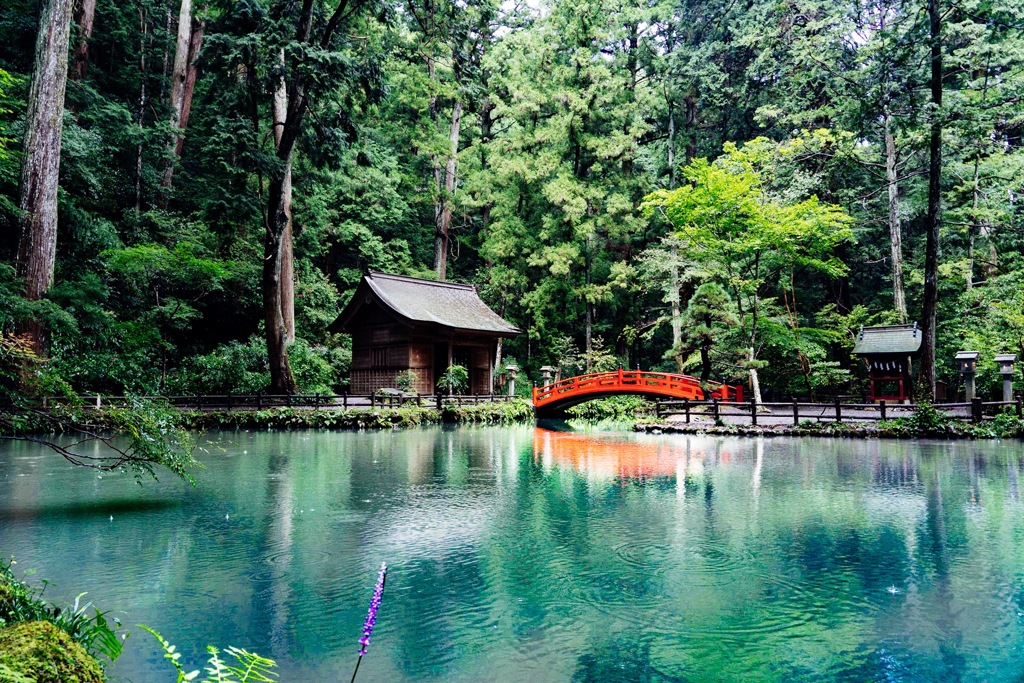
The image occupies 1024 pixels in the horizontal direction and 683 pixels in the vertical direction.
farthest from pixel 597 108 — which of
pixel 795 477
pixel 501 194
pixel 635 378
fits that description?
pixel 795 477

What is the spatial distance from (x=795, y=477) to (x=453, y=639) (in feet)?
28.6

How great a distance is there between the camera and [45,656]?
9.24 ft

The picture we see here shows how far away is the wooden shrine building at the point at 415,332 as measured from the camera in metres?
26.9

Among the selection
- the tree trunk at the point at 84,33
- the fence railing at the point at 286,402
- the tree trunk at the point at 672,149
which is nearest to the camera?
the fence railing at the point at 286,402

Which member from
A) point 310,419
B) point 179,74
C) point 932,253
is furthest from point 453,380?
point 179,74

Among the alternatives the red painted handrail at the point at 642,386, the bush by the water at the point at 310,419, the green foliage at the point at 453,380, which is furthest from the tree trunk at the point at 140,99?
the red painted handrail at the point at 642,386

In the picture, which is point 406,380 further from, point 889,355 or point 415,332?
point 889,355

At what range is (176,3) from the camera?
34.5 metres

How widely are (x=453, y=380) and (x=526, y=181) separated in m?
13.7

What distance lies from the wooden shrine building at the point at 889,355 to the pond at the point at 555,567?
1292 centimetres

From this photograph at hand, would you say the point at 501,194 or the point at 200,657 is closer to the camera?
the point at 200,657

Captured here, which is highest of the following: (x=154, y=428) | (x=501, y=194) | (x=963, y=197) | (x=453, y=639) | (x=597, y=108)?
(x=597, y=108)

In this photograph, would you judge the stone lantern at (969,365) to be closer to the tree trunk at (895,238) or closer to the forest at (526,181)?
the forest at (526,181)

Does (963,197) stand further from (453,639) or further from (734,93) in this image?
(453,639)
